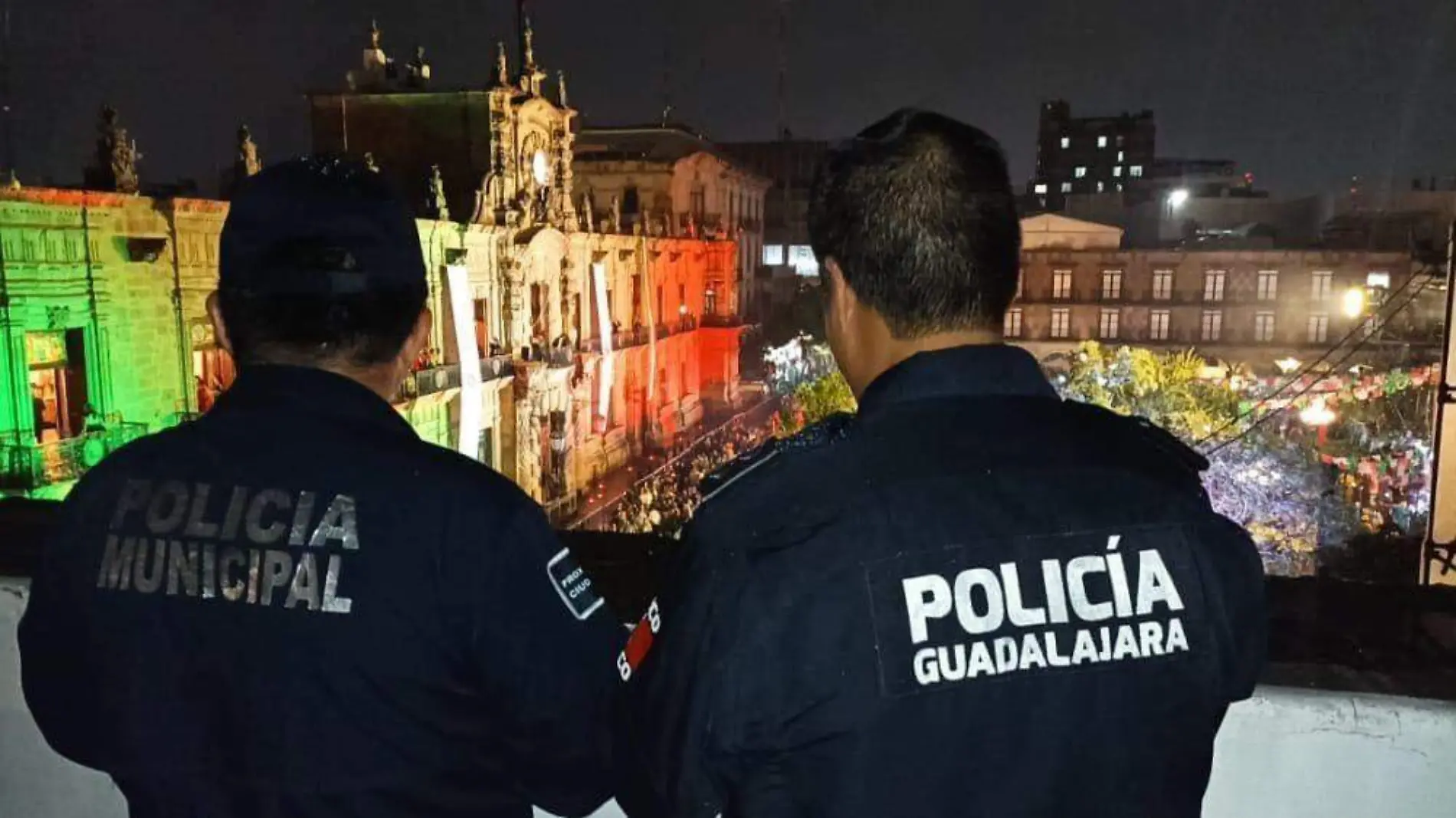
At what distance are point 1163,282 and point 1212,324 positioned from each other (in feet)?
6.17

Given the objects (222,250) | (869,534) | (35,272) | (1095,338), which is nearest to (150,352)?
(35,272)

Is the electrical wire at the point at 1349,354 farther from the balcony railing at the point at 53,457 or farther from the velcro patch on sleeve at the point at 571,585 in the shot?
the balcony railing at the point at 53,457

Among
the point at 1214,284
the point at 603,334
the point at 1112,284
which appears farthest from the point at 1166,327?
the point at 603,334

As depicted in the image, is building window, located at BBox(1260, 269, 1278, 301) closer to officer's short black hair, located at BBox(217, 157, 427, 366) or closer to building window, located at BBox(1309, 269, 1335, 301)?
building window, located at BBox(1309, 269, 1335, 301)

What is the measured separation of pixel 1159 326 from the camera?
98.4 feet

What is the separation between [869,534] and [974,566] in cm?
13

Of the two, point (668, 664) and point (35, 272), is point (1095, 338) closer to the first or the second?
point (35, 272)

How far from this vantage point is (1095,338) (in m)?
29.9

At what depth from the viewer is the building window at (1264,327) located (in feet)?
95.7

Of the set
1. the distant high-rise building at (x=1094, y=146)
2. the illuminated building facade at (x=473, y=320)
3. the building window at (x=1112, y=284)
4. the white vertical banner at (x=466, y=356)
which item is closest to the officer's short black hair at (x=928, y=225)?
the illuminated building facade at (x=473, y=320)

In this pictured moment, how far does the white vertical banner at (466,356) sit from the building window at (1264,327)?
69.2ft

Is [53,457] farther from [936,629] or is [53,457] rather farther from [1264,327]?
[1264,327]

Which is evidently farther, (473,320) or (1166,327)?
(1166,327)

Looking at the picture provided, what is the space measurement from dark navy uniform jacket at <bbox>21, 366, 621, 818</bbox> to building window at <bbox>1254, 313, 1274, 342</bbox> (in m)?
31.5
